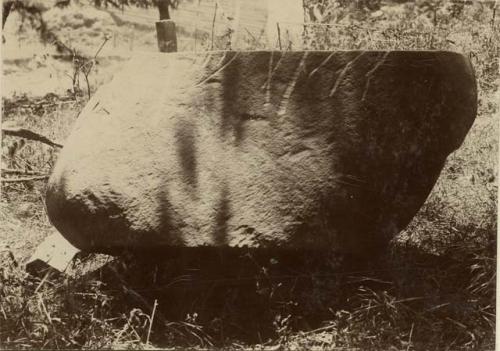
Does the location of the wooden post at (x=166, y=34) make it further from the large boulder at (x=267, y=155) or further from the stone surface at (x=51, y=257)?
the stone surface at (x=51, y=257)

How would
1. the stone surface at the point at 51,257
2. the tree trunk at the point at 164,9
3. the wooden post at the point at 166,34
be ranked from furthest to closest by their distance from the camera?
the tree trunk at the point at 164,9
the wooden post at the point at 166,34
the stone surface at the point at 51,257

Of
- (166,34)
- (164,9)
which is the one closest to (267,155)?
(166,34)

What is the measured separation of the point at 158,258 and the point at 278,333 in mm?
650

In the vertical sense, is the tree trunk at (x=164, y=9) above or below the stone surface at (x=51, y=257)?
above

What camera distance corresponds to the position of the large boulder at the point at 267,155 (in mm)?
2617

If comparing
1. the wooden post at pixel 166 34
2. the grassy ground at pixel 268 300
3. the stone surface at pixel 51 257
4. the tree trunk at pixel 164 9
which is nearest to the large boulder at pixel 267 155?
the grassy ground at pixel 268 300

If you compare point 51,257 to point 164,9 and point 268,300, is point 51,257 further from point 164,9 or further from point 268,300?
point 164,9

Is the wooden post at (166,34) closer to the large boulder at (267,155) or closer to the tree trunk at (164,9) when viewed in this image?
the tree trunk at (164,9)

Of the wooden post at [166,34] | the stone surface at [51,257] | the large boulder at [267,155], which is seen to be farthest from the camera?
the wooden post at [166,34]

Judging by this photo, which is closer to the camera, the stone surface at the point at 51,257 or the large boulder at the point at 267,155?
the large boulder at the point at 267,155

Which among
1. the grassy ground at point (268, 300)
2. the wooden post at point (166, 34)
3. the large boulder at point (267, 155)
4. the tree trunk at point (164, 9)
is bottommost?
the grassy ground at point (268, 300)

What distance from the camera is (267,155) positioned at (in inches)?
104

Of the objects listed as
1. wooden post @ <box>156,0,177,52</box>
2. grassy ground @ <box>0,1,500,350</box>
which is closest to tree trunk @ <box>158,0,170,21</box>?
wooden post @ <box>156,0,177,52</box>

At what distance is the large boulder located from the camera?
2.62 m
